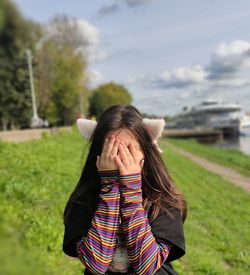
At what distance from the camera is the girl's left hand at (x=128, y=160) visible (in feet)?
5.85

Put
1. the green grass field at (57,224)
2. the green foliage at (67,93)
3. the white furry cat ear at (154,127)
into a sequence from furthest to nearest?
1. the green foliage at (67,93)
2. the white furry cat ear at (154,127)
3. the green grass field at (57,224)

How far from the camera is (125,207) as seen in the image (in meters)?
1.79

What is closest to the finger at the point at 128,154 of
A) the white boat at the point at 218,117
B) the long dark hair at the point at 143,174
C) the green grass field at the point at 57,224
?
the long dark hair at the point at 143,174

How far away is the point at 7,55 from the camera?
2.01 feet

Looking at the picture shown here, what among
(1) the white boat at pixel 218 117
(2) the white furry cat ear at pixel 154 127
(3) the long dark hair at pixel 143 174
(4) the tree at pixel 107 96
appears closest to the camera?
(3) the long dark hair at pixel 143 174

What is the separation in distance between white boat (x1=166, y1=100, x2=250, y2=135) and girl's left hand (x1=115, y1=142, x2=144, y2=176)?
69.6m

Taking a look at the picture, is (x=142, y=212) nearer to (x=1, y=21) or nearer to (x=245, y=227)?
(x=1, y=21)

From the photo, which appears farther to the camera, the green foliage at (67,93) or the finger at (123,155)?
the green foliage at (67,93)

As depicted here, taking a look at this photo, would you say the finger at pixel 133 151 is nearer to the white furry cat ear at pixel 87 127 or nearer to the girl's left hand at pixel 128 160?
the girl's left hand at pixel 128 160

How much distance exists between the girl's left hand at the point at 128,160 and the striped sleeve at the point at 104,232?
0.06 m

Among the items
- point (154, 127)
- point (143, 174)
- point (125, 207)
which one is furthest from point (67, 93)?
point (125, 207)

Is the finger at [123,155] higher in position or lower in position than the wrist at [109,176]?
higher

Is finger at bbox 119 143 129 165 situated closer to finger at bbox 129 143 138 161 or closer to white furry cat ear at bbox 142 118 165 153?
finger at bbox 129 143 138 161

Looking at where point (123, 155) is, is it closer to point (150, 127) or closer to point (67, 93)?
point (150, 127)
